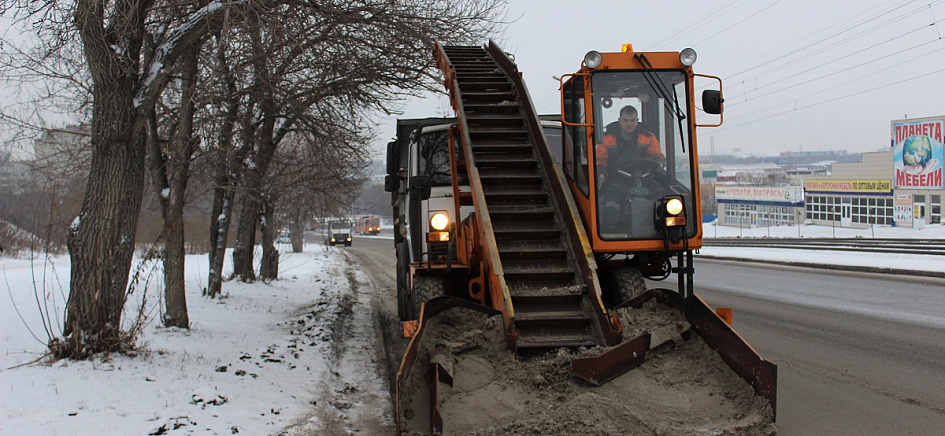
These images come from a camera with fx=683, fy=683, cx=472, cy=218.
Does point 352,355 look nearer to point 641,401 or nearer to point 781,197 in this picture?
point 641,401

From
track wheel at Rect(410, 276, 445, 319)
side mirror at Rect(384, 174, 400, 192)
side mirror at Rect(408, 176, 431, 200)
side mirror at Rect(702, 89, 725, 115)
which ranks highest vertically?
side mirror at Rect(702, 89, 725, 115)

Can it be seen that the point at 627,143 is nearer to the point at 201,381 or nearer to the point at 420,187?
the point at 420,187

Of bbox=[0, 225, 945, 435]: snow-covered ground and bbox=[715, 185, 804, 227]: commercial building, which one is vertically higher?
bbox=[715, 185, 804, 227]: commercial building

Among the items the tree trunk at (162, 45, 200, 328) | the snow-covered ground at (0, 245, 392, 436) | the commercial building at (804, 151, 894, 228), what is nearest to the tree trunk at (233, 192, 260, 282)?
the snow-covered ground at (0, 245, 392, 436)

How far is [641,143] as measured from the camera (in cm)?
648

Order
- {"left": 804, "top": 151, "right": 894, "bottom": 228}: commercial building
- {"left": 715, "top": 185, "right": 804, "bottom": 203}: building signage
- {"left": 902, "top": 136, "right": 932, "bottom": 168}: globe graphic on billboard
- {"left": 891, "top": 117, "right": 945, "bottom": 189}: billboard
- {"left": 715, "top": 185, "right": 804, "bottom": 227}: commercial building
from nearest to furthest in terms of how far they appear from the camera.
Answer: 1. {"left": 891, "top": 117, "right": 945, "bottom": 189}: billboard
2. {"left": 902, "top": 136, "right": 932, "bottom": 168}: globe graphic on billboard
3. {"left": 804, "top": 151, "right": 894, "bottom": 228}: commercial building
4. {"left": 715, "top": 185, "right": 804, "bottom": 203}: building signage
5. {"left": 715, "top": 185, "right": 804, "bottom": 227}: commercial building

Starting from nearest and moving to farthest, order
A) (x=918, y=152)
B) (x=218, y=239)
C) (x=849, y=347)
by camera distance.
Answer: (x=849, y=347)
(x=218, y=239)
(x=918, y=152)

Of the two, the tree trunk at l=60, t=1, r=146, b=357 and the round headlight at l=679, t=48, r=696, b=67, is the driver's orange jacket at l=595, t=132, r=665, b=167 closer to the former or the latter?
the round headlight at l=679, t=48, r=696, b=67

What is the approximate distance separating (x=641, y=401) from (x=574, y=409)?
564 mm

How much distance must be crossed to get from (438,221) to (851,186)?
56501 mm

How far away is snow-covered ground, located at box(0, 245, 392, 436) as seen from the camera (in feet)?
16.6

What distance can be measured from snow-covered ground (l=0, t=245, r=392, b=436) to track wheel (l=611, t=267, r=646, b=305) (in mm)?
2522

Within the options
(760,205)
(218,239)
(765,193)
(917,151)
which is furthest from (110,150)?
(760,205)

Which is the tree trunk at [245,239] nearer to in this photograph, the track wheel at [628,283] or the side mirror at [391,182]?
the side mirror at [391,182]
